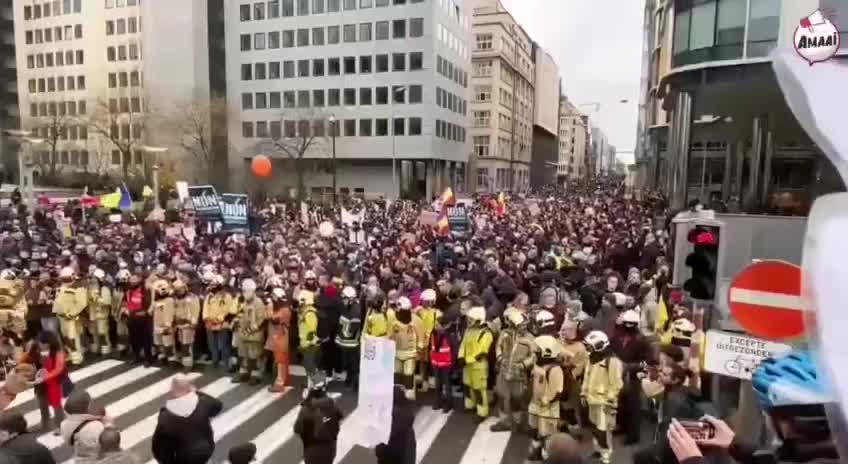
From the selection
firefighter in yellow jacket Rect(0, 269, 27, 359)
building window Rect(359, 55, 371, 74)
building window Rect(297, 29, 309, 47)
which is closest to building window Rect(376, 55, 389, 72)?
building window Rect(359, 55, 371, 74)

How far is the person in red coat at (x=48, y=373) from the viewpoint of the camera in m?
8.40

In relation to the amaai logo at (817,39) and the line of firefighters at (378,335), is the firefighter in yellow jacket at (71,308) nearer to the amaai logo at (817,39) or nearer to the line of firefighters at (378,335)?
the line of firefighters at (378,335)

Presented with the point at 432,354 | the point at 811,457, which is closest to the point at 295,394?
the point at 432,354

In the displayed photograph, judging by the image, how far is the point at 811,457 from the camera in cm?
149

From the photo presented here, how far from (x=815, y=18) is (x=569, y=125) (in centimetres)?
16988

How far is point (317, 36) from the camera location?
61188 millimetres

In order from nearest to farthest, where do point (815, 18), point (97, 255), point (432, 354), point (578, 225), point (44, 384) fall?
point (815, 18)
point (44, 384)
point (432, 354)
point (97, 255)
point (578, 225)

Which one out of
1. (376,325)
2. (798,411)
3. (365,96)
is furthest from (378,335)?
(365,96)

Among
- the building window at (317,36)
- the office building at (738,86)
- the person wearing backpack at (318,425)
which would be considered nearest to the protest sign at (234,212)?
the person wearing backpack at (318,425)

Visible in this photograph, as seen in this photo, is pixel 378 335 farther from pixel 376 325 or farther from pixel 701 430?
pixel 701 430

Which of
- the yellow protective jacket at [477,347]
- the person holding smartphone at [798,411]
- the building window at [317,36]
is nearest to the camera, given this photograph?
the person holding smartphone at [798,411]

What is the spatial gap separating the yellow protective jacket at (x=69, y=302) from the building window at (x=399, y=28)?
4998 cm

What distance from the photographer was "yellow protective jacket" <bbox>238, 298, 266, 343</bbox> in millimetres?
10719

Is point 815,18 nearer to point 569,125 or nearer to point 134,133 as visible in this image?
point 134,133
